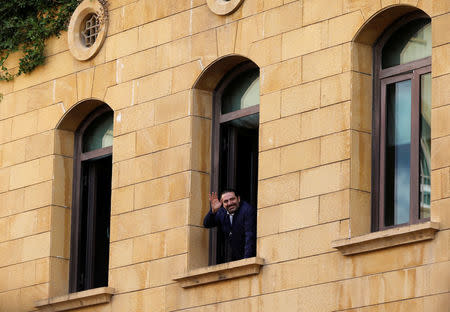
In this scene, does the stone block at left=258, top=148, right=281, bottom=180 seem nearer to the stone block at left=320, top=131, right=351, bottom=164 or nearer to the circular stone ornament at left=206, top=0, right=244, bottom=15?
the stone block at left=320, top=131, right=351, bottom=164

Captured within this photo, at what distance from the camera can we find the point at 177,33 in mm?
24562

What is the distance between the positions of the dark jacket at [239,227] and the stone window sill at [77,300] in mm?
2129

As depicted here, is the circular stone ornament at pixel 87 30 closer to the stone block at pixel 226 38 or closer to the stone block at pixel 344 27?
the stone block at pixel 226 38

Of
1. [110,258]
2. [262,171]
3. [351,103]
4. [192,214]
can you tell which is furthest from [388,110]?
[110,258]

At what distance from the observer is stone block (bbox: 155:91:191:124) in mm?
24188

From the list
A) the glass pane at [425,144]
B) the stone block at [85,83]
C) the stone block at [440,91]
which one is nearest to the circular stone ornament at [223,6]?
the stone block at [85,83]

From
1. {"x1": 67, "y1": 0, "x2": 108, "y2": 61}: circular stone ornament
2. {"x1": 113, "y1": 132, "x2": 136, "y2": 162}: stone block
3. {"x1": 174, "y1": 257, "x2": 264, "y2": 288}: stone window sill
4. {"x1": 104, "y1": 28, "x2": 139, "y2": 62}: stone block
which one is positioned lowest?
{"x1": 174, "y1": 257, "x2": 264, "y2": 288}: stone window sill

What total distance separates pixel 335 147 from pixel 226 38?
9.90ft

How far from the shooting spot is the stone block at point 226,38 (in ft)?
77.6

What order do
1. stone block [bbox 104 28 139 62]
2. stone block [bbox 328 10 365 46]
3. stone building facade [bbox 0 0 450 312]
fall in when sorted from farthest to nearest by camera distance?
stone block [bbox 104 28 139 62] < stone block [bbox 328 10 365 46] < stone building facade [bbox 0 0 450 312]

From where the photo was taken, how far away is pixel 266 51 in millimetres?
23062

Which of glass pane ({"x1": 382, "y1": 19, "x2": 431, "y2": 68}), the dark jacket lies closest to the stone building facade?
glass pane ({"x1": 382, "y1": 19, "x2": 431, "y2": 68})

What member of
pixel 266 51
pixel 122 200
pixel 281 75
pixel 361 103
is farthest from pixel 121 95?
pixel 361 103

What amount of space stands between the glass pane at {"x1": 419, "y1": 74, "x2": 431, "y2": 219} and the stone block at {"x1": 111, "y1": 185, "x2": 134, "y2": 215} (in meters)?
5.31
